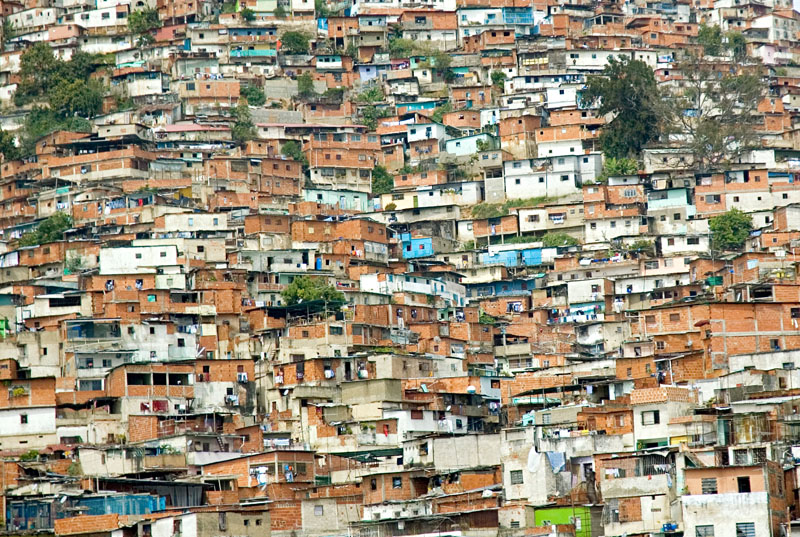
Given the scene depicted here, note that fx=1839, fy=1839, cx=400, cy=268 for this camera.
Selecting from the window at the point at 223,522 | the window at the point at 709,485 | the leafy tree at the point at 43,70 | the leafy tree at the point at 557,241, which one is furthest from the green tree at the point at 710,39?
the window at the point at 709,485

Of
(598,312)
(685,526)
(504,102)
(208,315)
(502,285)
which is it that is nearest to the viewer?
(685,526)

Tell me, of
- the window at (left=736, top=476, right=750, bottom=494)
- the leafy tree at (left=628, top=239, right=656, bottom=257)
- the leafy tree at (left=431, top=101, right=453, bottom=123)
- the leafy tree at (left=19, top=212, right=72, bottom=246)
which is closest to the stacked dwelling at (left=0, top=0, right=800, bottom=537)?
the window at (left=736, top=476, right=750, bottom=494)

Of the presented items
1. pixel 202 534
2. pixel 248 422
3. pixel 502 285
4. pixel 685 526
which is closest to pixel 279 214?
pixel 502 285

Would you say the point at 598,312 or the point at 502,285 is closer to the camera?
the point at 598,312

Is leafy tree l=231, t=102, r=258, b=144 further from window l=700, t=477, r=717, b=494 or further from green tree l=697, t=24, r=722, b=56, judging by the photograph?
window l=700, t=477, r=717, b=494

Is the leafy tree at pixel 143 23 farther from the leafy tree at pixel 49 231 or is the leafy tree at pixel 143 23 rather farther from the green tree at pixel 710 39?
the green tree at pixel 710 39

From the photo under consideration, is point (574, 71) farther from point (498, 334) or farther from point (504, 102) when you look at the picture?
point (498, 334)

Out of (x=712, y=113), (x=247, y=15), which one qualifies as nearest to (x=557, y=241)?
(x=712, y=113)
